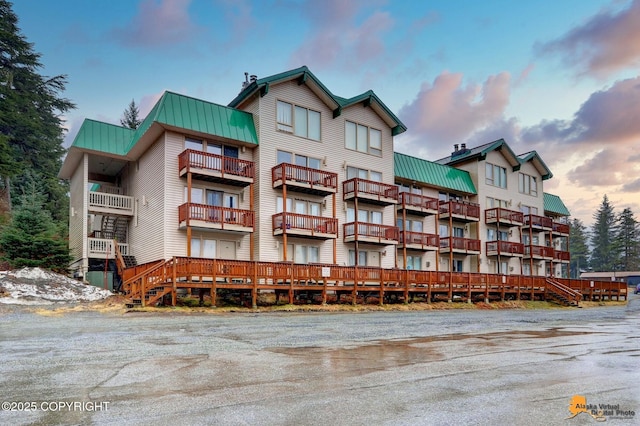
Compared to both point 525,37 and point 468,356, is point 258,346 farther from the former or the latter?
point 525,37

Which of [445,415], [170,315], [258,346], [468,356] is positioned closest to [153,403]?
[445,415]

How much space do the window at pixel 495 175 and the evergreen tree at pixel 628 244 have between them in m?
72.8

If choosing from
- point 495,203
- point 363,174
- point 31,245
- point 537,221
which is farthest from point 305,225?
point 537,221

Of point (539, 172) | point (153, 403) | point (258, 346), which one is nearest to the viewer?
point (153, 403)

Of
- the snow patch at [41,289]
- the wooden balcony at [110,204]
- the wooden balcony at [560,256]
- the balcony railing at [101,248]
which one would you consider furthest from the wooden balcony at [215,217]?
the wooden balcony at [560,256]

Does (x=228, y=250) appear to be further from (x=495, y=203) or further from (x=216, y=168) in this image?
(x=495, y=203)

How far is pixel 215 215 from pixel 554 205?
38.9 m

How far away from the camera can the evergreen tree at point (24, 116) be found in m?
44.2

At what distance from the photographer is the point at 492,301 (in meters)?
32.7

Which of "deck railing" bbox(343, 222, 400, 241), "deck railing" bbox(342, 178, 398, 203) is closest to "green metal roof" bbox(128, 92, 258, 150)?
"deck railing" bbox(342, 178, 398, 203)

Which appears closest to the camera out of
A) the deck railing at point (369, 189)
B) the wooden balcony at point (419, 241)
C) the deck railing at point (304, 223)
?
the deck railing at point (304, 223)

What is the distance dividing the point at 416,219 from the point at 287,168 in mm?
13411

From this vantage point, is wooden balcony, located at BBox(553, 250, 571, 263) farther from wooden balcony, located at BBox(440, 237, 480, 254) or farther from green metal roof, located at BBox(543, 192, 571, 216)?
wooden balcony, located at BBox(440, 237, 480, 254)

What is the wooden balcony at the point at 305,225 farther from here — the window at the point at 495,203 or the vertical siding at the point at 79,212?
the window at the point at 495,203
